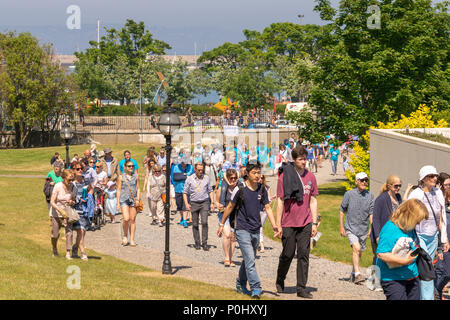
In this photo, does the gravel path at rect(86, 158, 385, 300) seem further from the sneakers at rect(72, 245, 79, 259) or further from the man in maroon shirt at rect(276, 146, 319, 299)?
the sneakers at rect(72, 245, 79, 259)

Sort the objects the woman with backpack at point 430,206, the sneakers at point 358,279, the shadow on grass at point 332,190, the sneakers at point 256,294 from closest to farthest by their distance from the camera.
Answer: the woman with backpack at point 430,206 → the sneakers at point 256,294 → the sneakers at point 358,279 → the shadow on grass at point 332,190

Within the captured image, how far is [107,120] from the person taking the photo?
62000mm

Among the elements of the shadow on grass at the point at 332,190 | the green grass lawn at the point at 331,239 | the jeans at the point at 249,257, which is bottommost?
the shadow on grass at the point at 332,190

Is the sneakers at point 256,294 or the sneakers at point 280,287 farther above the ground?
the sneakers at point 256,294

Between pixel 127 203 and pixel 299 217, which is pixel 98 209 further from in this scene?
pixel 299 217

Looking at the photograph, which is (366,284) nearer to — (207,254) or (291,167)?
(291,167)

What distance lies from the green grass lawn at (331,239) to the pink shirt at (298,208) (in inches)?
169

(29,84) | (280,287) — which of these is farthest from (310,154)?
(29,84)

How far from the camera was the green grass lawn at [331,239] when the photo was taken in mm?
14008

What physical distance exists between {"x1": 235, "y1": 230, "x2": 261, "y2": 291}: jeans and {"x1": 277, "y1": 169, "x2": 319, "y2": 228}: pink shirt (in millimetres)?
513

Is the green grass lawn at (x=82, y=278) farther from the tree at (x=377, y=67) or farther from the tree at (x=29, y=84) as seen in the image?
the tree at (x=29, y=84)

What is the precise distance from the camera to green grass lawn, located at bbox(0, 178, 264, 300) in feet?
28.9

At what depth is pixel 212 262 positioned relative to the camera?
1330 cm

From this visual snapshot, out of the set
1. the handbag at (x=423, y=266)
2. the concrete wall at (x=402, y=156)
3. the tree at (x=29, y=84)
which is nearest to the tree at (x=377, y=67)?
the concrete wall at (x=402, y=156)
